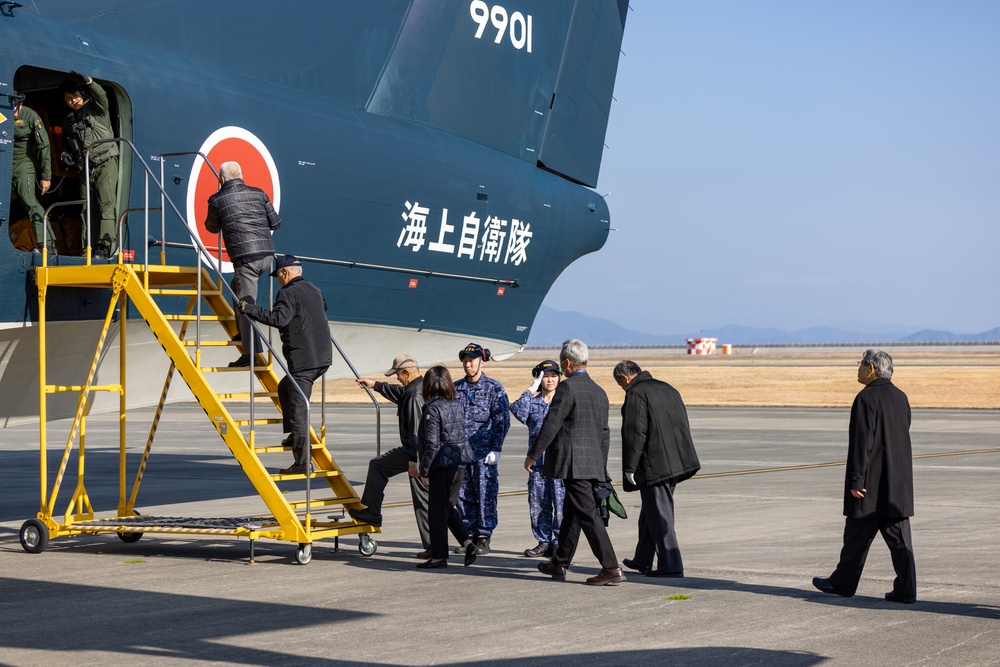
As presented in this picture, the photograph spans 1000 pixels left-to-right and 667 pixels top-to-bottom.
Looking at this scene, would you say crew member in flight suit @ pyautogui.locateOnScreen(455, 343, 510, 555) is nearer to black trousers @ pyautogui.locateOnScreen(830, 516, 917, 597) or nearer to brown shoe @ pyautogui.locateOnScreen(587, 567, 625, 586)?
brown shoe @ pyautogui.locateOnScreen(587, 567, 625, 586)

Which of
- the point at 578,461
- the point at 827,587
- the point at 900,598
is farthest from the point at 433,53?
the point at 900,598

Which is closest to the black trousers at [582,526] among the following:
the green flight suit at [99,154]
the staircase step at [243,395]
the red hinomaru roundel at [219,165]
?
the staircase step at [243,395]

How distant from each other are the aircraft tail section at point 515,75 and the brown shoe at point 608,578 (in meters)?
7.55

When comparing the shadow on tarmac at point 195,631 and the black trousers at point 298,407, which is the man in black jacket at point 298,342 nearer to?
the black trousers at point 298,407

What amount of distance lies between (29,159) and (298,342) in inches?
113

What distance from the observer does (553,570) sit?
1038 centimetres

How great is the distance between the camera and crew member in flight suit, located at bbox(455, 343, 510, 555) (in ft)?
38.2

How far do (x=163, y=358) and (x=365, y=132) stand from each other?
3651 millimetres

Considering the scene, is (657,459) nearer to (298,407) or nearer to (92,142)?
(298,407)

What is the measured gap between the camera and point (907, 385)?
5234cm

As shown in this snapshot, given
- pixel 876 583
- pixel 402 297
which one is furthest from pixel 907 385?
pixel 876 583

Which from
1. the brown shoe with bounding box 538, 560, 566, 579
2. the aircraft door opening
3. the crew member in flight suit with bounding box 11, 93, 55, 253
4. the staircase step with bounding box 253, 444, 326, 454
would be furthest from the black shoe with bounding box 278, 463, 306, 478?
the crew member in flight suit with bounding box 11, 93, 55, 253

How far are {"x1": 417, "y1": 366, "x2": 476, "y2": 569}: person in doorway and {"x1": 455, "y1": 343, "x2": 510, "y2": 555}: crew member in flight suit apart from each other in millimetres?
576

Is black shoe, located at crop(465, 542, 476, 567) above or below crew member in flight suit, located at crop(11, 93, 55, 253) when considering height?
below
